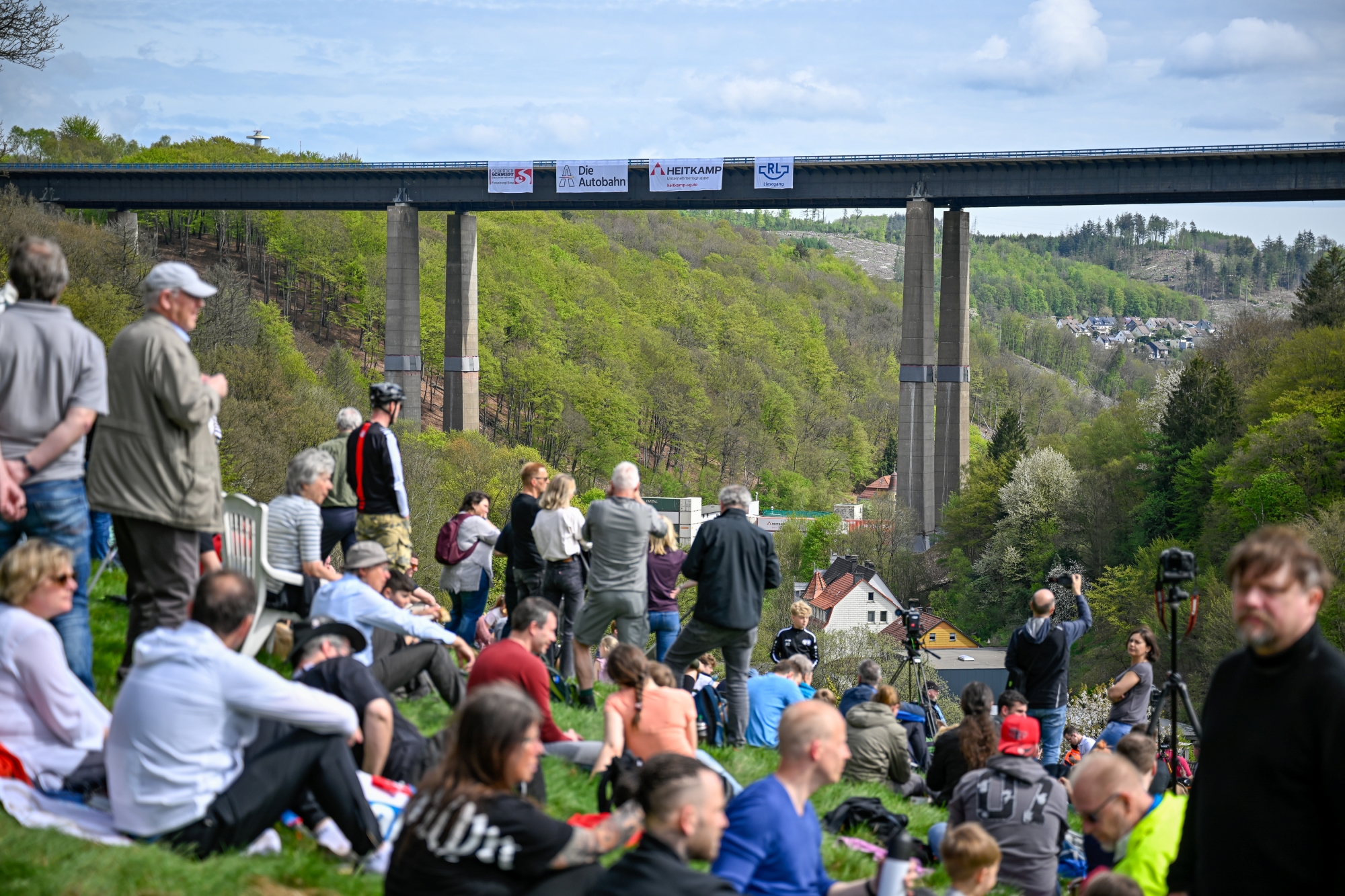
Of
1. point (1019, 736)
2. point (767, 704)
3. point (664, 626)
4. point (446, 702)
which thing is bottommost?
point (767, 704)

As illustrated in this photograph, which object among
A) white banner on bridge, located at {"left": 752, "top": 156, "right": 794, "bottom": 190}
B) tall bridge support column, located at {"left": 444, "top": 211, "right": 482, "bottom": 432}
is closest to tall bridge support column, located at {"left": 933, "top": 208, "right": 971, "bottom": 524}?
white banner on bridge, located at {"left": 752, "top": 156, "right": 794, "bottom": 190}

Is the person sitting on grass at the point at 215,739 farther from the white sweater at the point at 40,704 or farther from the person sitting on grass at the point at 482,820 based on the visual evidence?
the person sitting on grass at the point at 482,820

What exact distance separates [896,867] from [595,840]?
1.18 metres

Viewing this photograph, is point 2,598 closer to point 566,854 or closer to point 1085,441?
point 566,854

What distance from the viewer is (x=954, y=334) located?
2013 inches

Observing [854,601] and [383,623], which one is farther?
[854,601]

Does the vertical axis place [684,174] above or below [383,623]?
above

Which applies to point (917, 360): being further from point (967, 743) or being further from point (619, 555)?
point (967, 743)

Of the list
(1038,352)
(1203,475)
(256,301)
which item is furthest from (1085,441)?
(1038,352)

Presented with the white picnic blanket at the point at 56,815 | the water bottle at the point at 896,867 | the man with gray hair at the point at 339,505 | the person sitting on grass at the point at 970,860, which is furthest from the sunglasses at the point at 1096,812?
the man with gray hair at the point at 339,505

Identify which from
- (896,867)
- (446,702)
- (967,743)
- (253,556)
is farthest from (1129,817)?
(253,556)

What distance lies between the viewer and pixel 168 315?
6.02 meters

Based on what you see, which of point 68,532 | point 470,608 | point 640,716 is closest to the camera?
point 68,532

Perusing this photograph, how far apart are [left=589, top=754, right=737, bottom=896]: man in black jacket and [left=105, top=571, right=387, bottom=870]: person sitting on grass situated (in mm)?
1628
